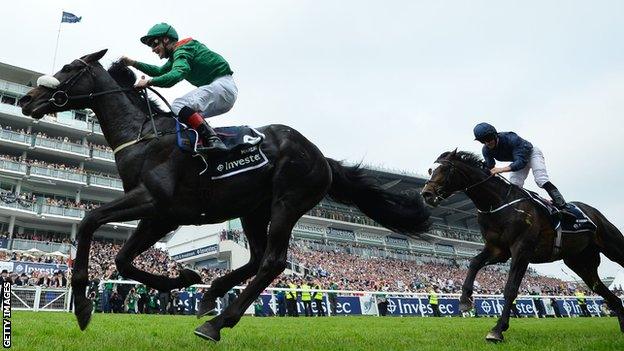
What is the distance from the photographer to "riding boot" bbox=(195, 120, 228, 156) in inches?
203

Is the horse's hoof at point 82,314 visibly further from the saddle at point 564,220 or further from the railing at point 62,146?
the railing at point 62,146

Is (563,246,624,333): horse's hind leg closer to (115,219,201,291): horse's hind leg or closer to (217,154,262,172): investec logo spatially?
(217,154,262,172): investec logo

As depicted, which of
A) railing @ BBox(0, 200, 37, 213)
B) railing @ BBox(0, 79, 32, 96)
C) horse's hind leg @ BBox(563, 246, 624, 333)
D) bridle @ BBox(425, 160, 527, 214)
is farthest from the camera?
railing @ BBox(0, 79, 32, 96)

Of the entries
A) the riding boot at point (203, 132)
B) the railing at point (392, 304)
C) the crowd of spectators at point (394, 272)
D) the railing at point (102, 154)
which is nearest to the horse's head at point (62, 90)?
the riding boot at point (203, 132)

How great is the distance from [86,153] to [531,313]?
4170 centimetres

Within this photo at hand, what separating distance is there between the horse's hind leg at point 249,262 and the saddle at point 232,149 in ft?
2.23

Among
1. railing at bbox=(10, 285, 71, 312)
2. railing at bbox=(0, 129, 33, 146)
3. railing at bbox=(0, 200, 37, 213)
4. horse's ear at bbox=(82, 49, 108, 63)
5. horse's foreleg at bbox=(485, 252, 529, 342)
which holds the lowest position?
railing at bbox=(0, 200, 37, 213)

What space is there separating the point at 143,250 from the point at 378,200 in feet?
9.65

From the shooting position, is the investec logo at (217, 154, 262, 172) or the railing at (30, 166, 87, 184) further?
the railing at (30, 166, 87, 184)

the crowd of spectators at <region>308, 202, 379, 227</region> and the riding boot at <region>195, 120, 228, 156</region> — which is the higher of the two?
the riding boot at <region>195, 120, 228, 156</region>

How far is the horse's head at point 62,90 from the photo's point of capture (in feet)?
18.0

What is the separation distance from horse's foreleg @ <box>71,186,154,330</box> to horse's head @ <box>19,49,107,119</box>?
4.74ft

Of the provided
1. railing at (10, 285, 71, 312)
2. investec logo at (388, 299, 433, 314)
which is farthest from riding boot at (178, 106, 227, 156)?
investec logo at (388, 299, 433, 314)

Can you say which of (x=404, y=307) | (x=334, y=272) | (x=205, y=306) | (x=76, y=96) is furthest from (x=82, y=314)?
(x=334, y=272)
